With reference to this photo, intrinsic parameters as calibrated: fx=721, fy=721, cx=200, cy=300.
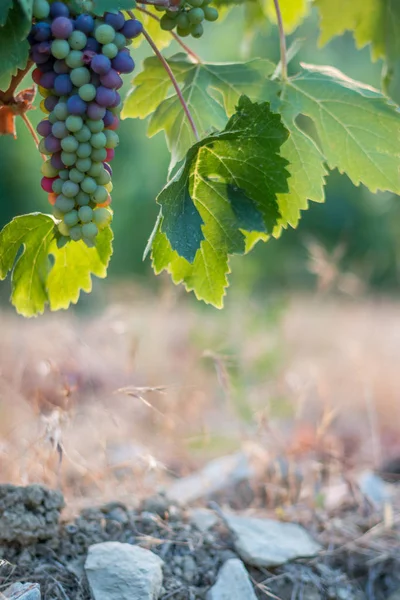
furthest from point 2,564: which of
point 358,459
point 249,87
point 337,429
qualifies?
point 337,429

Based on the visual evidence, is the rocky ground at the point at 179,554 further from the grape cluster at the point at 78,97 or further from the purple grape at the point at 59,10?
the purple grape at the point at 59,10

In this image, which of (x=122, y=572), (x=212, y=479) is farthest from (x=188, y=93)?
(x=212, y=479)

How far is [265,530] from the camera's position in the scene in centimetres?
150

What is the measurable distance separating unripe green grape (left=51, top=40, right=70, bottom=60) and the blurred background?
601 mm

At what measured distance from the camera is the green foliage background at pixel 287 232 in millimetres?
7609

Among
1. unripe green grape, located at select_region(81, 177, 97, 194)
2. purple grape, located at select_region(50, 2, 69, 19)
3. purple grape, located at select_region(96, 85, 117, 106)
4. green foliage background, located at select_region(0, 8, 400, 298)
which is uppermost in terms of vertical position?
purple grape, located at select_region(50, 2, 69, 19)

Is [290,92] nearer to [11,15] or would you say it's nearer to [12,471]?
[11,15]

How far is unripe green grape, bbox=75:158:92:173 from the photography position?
0.97 m

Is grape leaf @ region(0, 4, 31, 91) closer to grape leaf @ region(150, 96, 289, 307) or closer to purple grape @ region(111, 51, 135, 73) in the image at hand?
purple grape @ region(111, 51, 135, 73)

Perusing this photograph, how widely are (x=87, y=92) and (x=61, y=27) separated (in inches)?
3.3

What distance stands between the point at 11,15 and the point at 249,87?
450 mm

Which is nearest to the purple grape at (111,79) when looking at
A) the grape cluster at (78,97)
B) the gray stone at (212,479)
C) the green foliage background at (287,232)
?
the grape cluster at (78,97)

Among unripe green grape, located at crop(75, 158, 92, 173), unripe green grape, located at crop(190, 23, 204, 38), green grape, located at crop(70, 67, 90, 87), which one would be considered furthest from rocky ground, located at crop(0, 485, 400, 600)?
unripe green grape, located at crop(190, 23, 204, 38)

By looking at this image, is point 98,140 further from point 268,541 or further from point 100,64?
point 268,541
